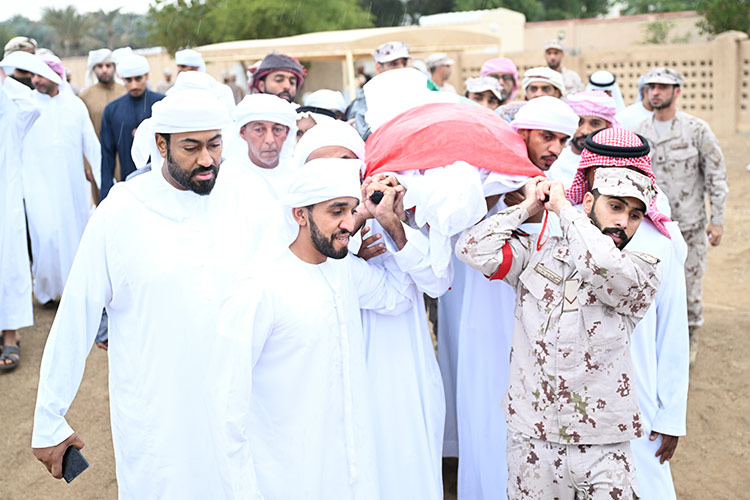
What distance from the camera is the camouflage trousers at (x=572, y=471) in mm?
2662

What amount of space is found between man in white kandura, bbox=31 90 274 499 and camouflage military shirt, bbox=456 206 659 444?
1073mm

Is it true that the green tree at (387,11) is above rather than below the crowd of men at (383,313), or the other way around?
above

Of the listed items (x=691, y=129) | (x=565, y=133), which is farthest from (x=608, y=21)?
(x=565, y=133)

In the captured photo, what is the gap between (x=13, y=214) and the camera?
18.5 ft

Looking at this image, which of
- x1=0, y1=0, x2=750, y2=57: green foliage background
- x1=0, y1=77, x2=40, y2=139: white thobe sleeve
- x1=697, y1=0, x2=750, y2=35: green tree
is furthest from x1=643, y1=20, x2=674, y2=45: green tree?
x1=0, y1=77, x2=40, y2=139: white thobe sleeve

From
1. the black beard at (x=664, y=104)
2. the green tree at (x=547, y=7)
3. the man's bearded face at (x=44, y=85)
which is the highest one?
the green tree at (x=547, y=7)

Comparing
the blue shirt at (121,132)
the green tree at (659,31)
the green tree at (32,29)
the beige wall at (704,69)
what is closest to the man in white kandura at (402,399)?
the blue shirt at (121,132)

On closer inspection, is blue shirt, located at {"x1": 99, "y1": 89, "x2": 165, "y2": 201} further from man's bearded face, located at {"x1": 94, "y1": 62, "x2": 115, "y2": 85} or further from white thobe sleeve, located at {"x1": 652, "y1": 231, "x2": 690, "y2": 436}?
white thobe sleeve, located at {"x1": 652, "y1": 231, "x2": 690, "y2": 436}

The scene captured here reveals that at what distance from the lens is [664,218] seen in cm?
312

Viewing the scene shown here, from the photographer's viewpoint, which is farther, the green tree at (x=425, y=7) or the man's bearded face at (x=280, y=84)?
the green tree at (x=425, y=7)

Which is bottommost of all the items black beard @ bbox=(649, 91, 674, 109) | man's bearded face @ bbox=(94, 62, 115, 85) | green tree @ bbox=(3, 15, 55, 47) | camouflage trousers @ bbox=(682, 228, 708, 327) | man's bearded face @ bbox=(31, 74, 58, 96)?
camouflage trousers @ bbox=(682, 228, 708, 327)

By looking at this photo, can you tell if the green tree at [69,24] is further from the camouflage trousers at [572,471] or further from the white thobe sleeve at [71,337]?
the camouflage trousers at [572,471]

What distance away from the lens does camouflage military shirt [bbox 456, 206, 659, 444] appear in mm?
2617

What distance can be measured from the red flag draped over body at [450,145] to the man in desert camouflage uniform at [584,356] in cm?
41
